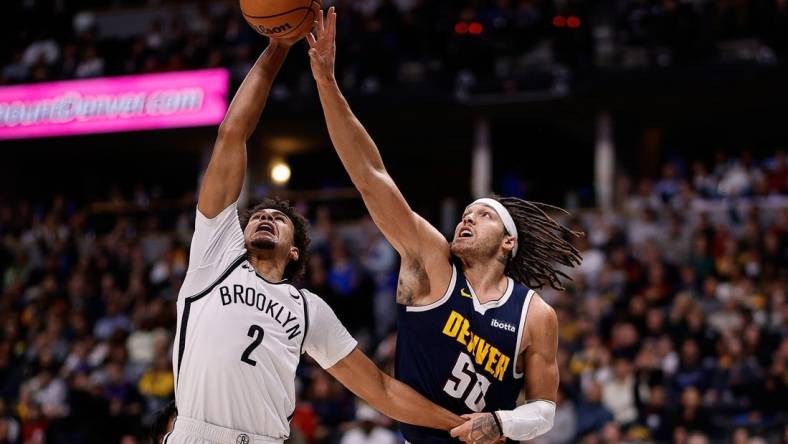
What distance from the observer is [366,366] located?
19.6 ft

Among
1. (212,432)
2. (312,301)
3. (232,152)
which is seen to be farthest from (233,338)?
(232,152)

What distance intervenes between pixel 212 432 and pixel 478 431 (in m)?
1.32

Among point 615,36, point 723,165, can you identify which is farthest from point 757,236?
point 615,36

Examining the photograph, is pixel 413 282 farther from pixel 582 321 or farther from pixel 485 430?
pixel 582 321

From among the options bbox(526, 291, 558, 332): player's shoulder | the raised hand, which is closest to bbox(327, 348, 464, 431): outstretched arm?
bbox(526, 291, 558, 332): player's shoulder

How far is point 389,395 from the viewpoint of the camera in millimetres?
5883

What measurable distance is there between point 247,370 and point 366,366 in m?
0.79

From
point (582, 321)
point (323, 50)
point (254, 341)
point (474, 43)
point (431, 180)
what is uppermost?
point (474, 43)

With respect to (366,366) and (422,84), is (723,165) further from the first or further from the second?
(366,366)

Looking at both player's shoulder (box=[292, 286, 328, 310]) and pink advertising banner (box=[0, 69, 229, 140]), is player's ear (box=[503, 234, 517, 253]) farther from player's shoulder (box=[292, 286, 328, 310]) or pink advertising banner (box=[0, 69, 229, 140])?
pink advertising banner (box=[0, 69, 229, 140])

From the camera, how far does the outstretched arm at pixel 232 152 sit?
18.1 feet

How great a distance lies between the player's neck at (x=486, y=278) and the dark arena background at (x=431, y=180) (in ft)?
20.3

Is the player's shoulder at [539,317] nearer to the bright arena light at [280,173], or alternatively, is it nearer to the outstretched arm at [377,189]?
the outstretched arm at [377,189]

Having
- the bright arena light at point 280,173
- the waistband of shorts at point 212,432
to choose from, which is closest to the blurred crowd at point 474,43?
the bright arena light at point 280,173
